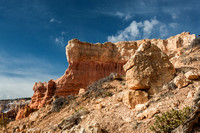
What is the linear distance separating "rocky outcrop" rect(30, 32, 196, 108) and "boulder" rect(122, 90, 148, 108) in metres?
24.5

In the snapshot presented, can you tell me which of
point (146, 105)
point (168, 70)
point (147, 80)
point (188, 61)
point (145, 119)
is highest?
point (188, 61)

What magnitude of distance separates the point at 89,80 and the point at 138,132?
2813 centimetres

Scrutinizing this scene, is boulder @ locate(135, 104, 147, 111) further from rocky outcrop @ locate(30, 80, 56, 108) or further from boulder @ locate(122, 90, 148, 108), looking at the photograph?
rocky outcrop @ locate(30, 80, 56, 108)

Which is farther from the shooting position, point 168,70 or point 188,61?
point 188,61

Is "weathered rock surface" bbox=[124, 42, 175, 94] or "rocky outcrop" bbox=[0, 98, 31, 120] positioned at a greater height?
"weathered rock surface" bbox=[124, 42, 175, 94]

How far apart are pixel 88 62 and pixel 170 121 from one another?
3014 centimetres

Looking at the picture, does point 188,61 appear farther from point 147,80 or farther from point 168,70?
point 147,80

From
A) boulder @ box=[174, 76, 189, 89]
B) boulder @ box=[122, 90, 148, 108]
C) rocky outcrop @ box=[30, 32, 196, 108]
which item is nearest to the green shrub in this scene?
boulder @ box=[122, 90, 148, 108]

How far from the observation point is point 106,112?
6785 mm

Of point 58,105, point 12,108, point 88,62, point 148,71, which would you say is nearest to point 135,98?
point 148,71

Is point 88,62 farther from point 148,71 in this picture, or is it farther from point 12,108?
point 12,108

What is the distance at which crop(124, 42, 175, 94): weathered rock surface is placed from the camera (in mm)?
7035

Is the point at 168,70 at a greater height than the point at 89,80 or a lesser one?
lesser

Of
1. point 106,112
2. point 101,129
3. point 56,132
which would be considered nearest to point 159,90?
point 106,112
